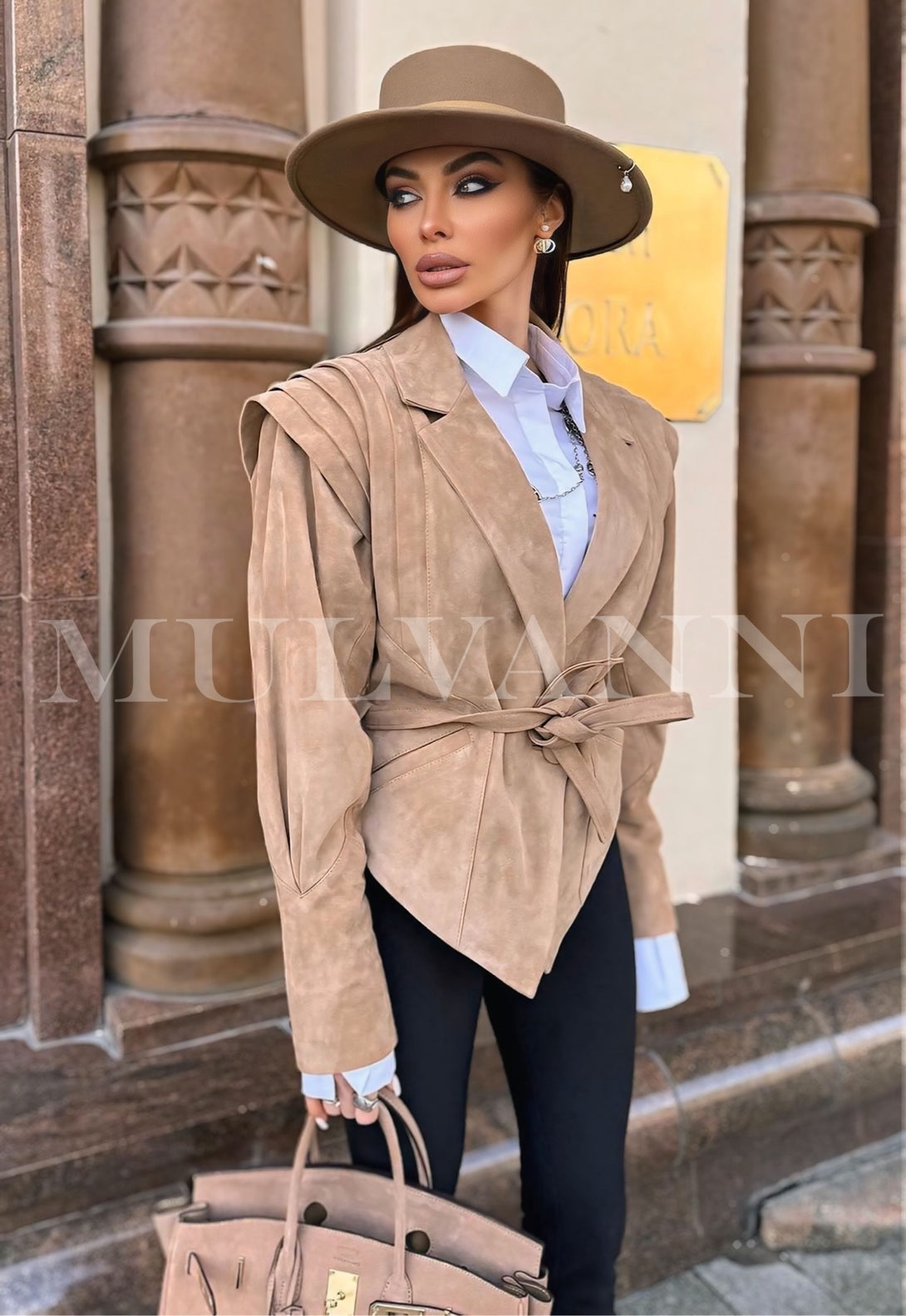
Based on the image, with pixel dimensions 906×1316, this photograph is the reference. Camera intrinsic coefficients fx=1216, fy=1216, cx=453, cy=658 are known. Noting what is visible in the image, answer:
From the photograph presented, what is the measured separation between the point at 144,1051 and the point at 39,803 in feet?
1.96

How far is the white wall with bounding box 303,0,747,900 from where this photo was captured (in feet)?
9.34

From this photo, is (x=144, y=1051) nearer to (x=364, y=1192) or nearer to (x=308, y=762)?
(x=364, y=1192)

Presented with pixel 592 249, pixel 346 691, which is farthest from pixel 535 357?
pixel 346 691

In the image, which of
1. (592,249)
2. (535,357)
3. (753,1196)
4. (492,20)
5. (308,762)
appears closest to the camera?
(308,762)

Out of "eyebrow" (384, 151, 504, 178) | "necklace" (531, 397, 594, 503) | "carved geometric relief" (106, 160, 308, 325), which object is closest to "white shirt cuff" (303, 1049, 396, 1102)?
"necklace" (531, 397, 594, 503)

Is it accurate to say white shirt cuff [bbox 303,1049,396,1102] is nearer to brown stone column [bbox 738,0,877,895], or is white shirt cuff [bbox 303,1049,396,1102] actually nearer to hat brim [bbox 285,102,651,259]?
hat brim [bbox 285,102,651,259]

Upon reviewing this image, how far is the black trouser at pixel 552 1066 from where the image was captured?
183 cm

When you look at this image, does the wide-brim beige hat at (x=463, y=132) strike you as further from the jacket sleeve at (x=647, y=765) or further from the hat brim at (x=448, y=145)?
the jacket sleeve at (x=647, y=765)

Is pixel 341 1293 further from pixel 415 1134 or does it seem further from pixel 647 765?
pixel 647 765

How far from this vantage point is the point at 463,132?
1.72 m

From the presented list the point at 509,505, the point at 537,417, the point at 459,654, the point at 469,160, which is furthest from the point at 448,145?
the point at 459,654

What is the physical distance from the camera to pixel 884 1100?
3.42 m

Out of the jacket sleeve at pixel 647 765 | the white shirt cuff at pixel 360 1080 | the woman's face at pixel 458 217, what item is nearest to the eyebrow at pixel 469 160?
the woman's face at pixel 458 217

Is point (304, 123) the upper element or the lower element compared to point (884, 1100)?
upper
